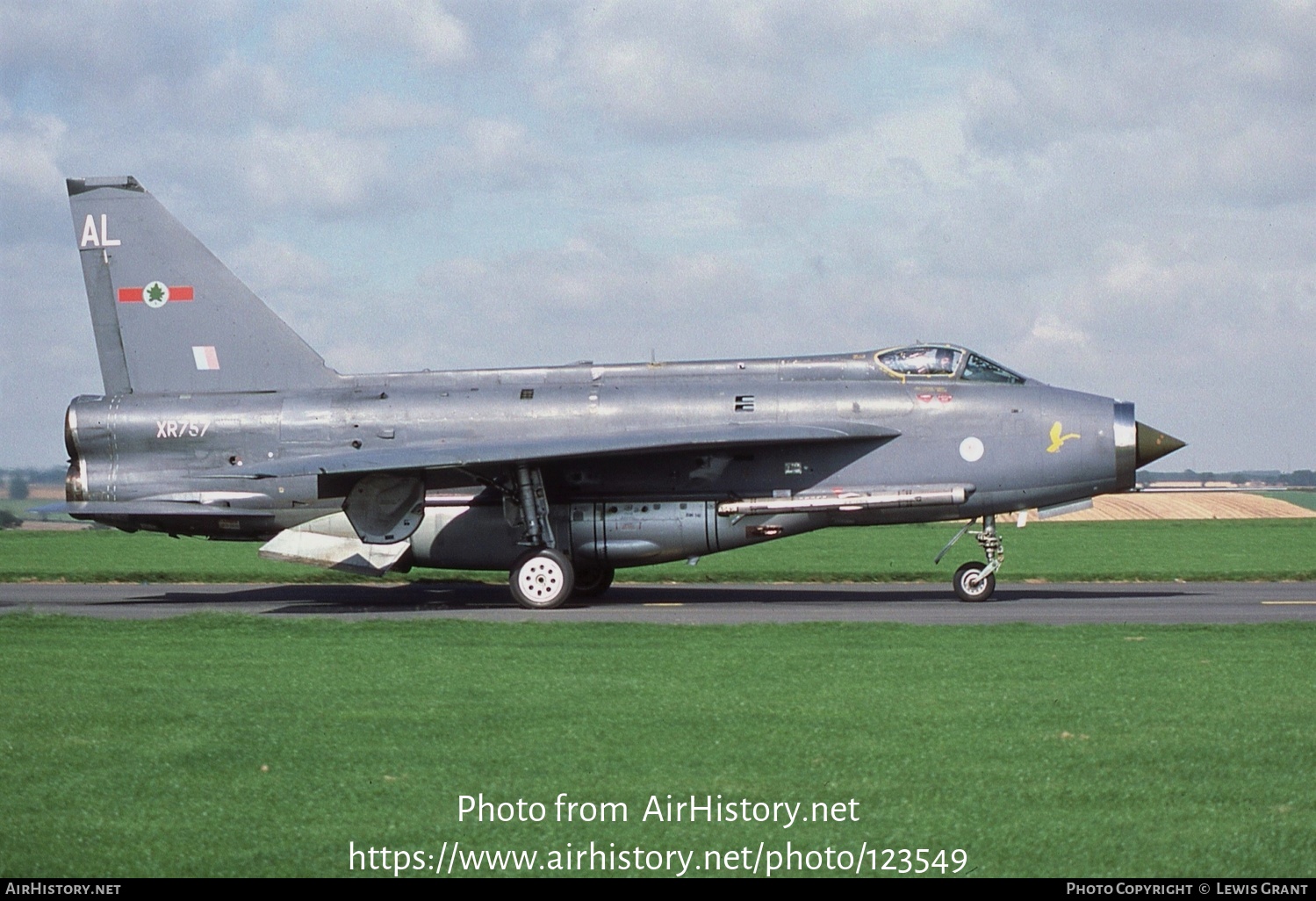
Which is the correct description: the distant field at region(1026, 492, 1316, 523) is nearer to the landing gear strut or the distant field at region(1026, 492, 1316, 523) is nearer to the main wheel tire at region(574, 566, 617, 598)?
the main wheel tire at region(574, 566, 617, 598)

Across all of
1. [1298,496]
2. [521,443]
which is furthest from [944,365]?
[1298,496]

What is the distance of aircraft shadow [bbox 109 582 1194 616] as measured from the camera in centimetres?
1988

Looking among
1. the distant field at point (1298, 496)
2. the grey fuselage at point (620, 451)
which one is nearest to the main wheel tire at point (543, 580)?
the grey fuselage at point (620, 451)

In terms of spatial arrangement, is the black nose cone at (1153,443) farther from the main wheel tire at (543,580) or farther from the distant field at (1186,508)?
the distant field at (1186,508)

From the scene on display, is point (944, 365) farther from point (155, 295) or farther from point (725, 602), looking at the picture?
point (155, 295)

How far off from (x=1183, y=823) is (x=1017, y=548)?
28.3 meters

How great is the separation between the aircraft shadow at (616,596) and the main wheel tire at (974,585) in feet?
0.58

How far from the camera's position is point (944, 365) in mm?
20062

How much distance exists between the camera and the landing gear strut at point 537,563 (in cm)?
1928

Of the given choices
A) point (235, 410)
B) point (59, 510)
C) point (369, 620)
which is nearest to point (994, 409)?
point (369, 620)

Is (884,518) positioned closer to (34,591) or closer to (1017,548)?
(34,591)

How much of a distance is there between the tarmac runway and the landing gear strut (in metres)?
0.22

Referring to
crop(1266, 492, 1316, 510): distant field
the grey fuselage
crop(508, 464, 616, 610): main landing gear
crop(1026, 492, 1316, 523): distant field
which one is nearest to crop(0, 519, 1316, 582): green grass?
the grey fuselage

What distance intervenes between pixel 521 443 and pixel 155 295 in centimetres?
668
